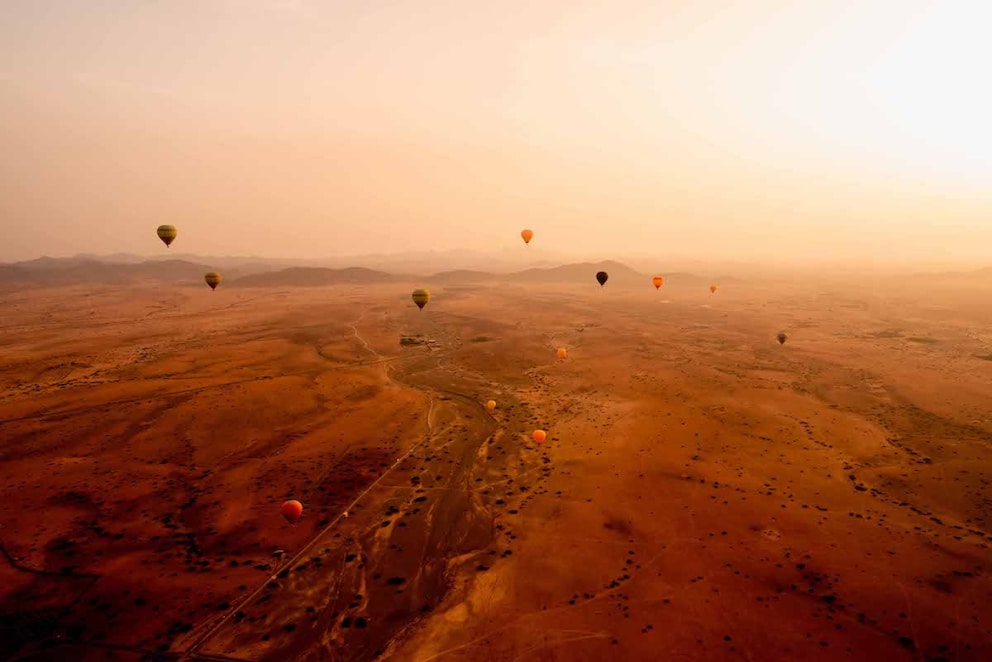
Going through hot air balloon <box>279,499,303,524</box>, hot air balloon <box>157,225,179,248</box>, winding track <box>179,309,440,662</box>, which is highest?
hot air balloon <box>157,225,179,248</box>

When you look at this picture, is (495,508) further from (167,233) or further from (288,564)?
(167,233)

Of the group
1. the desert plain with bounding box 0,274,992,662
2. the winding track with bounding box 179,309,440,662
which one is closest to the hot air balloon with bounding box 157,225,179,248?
the desert plain with bounding box 0,274,992,662

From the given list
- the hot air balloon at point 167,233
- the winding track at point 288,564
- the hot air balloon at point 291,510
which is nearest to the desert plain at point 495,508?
the winding track at point 288,564

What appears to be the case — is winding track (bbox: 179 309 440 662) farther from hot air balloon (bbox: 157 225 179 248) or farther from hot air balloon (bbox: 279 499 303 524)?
hot air balloon (bbox: 157 225 179 248)

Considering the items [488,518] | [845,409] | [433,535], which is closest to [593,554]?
[488,518]

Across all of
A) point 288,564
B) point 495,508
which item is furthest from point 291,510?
point 495,508

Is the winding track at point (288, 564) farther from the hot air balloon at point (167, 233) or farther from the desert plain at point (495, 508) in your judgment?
the hot air balloon at point (167, 233)

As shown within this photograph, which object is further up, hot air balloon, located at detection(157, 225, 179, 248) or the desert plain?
hot air balloon, located at detection(157, 225, 179, 248)

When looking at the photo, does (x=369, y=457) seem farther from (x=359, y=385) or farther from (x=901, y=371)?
(x=901, y=371)
